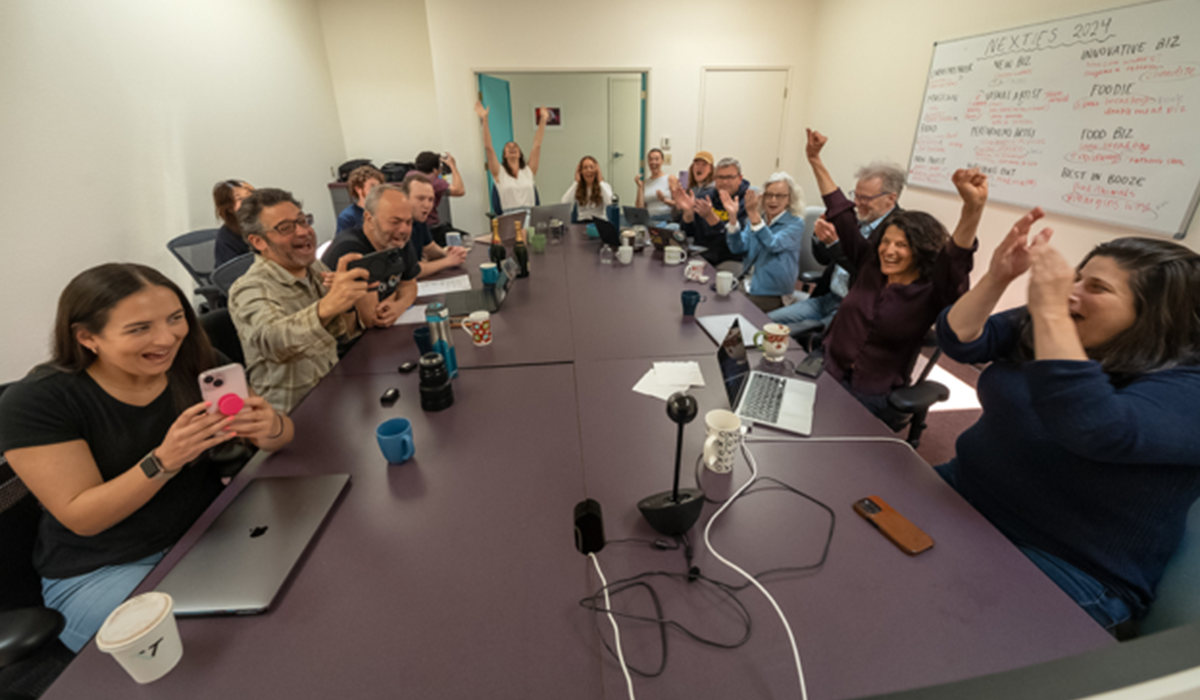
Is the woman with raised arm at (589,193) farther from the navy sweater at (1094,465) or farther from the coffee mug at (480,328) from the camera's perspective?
the navy sweater at (1094,465)

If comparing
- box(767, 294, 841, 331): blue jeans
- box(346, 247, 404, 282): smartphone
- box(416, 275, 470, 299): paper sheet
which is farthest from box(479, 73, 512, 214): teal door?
box(767, 294, 841, 331): blue jeans

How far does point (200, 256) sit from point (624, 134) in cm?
515

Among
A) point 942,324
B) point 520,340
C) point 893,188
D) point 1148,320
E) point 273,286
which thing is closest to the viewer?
point 1148,320

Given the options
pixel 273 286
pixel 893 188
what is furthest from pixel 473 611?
pixel 893 188

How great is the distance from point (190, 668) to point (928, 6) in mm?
5396

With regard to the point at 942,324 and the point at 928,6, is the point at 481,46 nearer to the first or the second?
the point at 928,6

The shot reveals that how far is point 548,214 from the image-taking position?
402 centimetres

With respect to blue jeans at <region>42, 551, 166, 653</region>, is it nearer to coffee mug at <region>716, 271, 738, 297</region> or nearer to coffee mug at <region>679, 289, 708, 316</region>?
coffee mug at <region>679, 289, 708, 316</region>

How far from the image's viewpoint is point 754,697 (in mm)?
756

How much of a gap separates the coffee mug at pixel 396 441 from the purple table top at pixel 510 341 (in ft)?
1.80

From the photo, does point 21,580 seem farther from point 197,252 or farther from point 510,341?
point 197,252

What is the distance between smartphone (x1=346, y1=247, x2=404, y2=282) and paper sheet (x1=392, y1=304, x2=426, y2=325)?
211 millimetres

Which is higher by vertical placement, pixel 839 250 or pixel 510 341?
pixel 839 250

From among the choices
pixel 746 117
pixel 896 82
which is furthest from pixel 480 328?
pixel 746 117
